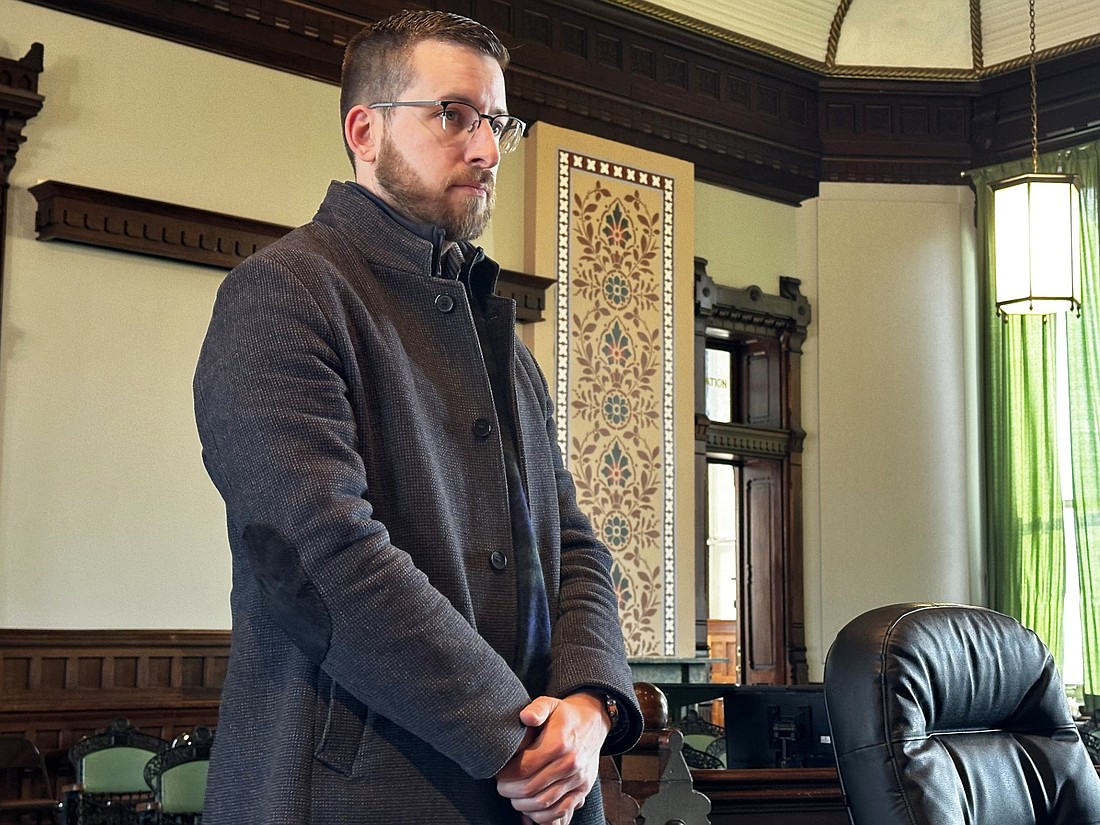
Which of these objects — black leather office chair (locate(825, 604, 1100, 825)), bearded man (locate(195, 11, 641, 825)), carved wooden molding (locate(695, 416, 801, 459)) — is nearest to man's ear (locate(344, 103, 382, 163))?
bearded man (locate(195, 11, 641, 825))

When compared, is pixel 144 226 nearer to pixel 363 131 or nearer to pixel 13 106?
pixel 13 106

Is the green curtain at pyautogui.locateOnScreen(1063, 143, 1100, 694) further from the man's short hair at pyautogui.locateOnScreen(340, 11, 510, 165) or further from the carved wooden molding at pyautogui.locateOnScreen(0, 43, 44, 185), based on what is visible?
the man's short hair at pyautogui.locateOnScreen(340, 11, 510, 165)

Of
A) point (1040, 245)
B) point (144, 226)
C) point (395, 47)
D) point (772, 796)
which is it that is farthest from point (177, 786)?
point (1040, 245)

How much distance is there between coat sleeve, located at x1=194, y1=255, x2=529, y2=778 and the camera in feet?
4.35

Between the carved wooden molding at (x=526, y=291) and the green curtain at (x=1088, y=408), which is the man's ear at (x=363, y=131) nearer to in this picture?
the carved wooden molding at (x=526, y=291)

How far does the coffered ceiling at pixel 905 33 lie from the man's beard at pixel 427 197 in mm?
6814

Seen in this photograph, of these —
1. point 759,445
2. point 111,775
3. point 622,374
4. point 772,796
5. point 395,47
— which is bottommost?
point 111,775

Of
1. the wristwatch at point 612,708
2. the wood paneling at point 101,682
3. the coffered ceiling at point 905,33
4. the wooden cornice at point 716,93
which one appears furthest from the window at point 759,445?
the wristwatch at point 612,708

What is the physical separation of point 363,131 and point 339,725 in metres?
0.71

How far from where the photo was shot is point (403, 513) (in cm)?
146

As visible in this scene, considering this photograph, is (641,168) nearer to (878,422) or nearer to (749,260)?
(749,260)

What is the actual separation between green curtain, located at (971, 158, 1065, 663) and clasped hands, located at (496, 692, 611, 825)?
711 centimetres

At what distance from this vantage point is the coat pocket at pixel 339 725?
135 cm

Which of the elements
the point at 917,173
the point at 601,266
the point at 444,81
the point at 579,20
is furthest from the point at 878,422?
the point at 444,81
